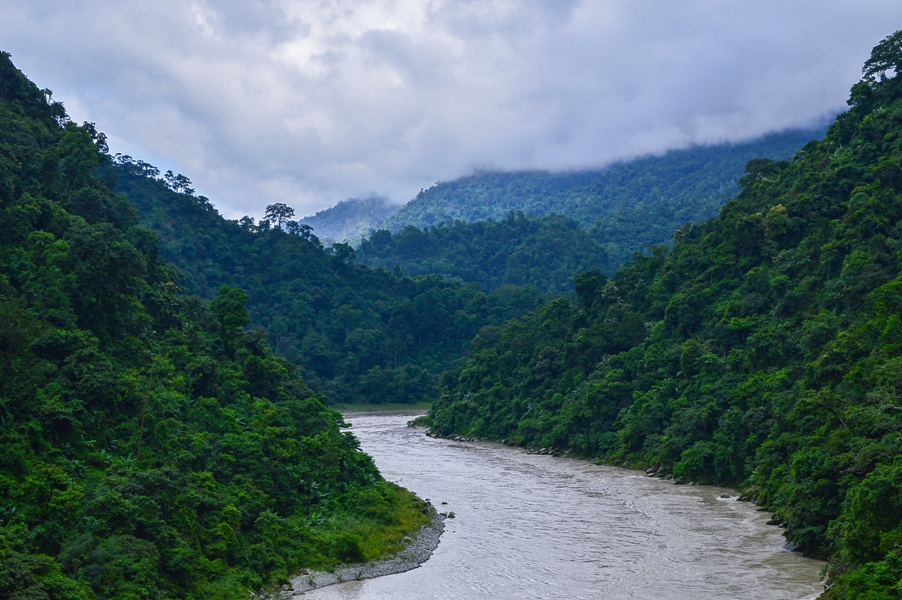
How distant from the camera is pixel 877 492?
20.6 meters

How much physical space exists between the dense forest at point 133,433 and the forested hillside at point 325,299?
54.0m

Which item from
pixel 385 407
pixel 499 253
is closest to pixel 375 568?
pixel 385 407

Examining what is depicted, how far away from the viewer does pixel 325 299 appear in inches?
4439

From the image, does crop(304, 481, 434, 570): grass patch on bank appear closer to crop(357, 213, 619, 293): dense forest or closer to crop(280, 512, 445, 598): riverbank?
crop(280, 512, 445, 598): riverbank

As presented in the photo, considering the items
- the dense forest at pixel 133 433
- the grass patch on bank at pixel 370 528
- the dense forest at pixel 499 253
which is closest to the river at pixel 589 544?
the grass patch on bank at pixel 370 528

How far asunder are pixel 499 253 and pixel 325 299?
174 ft

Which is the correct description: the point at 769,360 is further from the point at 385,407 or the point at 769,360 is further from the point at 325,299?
the point at 325,299

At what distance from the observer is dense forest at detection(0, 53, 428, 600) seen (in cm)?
2059

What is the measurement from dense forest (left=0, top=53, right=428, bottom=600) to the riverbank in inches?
25.2

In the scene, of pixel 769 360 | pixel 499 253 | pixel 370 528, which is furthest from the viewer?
pixel 499 253

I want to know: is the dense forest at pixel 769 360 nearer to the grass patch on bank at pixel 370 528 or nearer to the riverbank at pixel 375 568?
the riverbank at pixel 375 568

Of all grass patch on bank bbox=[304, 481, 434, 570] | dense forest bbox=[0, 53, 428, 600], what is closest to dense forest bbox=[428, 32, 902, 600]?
grass patch on bank bbox=[304, 481, 434, 570]

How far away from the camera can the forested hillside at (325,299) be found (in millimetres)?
102688

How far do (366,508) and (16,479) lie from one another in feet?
47.7
